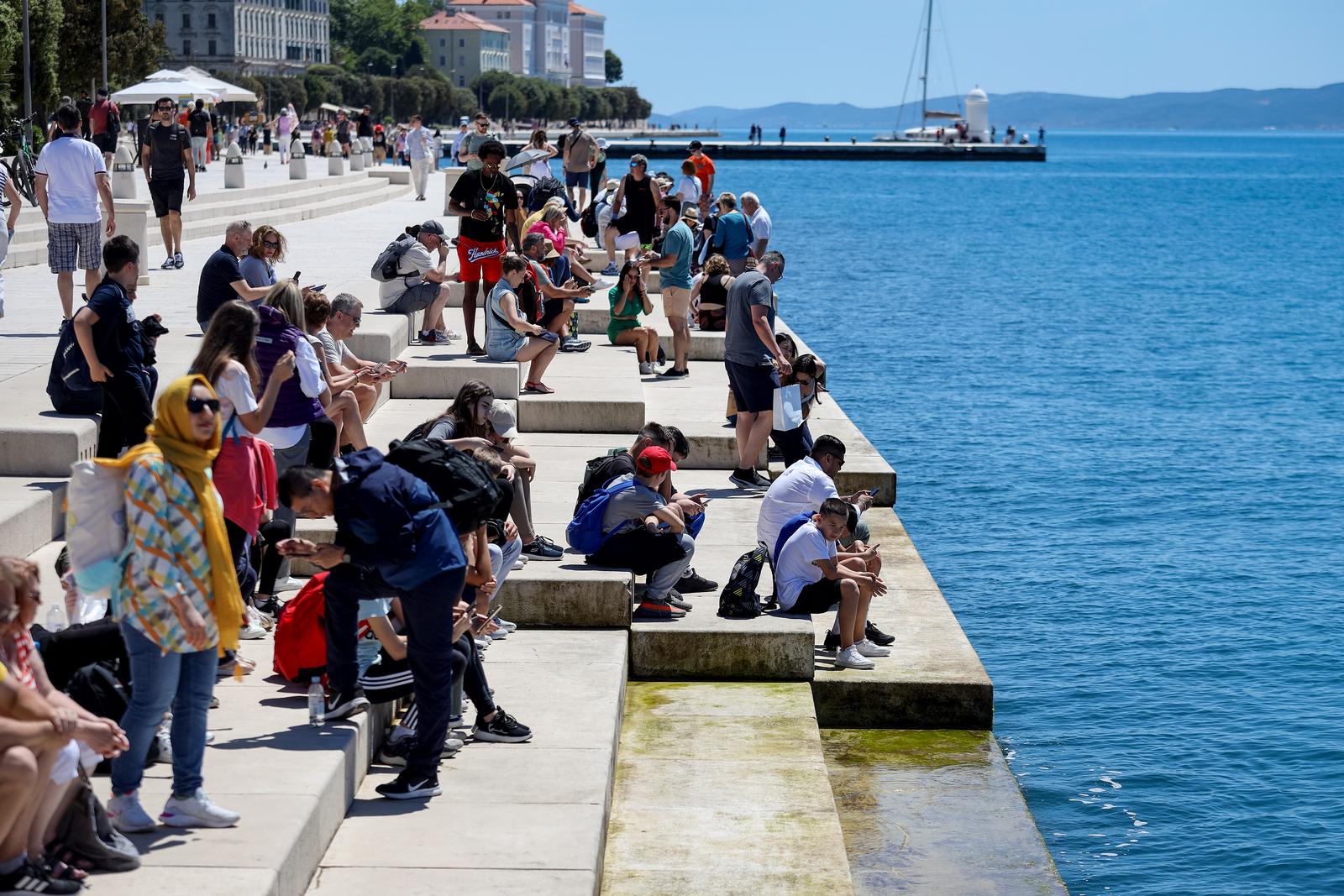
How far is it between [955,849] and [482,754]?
8.56ft

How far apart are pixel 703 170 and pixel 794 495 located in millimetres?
16182

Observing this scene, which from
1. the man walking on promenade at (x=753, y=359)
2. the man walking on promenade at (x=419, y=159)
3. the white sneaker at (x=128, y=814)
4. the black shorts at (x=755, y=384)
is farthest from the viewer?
the man walking on promenade at (x=419, y=159)

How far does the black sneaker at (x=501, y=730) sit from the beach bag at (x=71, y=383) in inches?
131

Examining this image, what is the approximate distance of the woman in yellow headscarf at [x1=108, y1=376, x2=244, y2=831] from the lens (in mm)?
5145

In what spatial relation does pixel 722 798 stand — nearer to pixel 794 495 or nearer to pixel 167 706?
pixel 794 495

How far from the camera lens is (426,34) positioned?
199m

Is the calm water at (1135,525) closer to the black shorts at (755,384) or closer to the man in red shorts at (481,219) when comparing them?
the black shorts at (755,384)

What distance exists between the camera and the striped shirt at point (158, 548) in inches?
202

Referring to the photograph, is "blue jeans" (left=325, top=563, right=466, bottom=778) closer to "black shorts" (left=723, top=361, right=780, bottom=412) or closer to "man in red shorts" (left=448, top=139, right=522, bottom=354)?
"black shorts" (left=723, top=361, right=780, bottom=412)

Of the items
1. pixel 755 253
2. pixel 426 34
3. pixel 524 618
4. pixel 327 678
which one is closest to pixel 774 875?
pixel 327 678

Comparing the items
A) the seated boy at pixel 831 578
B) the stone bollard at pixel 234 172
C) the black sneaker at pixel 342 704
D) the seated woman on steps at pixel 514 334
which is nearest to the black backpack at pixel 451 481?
the black sneaker at pixel 342 704

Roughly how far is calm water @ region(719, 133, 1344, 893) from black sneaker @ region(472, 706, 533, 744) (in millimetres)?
3832

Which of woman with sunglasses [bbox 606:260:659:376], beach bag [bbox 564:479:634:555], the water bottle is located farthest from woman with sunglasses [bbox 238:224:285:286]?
woman with sunglasses [bbox 606:260:659:376]

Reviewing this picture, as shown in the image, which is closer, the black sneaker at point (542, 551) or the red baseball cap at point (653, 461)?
the red baseball cap at point (653, 461)
